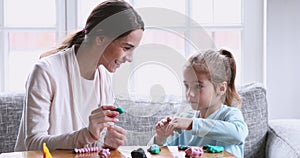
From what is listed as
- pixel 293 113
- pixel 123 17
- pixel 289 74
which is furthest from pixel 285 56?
pixel 123 17

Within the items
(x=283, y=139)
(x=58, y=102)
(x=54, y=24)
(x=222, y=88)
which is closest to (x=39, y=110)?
(x=58, y=102)

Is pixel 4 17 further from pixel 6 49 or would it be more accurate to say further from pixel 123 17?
pixel 123 17

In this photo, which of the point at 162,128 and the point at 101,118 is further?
the point at 162,128

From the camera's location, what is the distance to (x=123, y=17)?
1252 millimetres

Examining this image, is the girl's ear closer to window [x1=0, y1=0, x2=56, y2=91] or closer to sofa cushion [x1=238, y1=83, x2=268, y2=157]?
sofa cushion [x1=238, y1=83, x2=268, y2=157]

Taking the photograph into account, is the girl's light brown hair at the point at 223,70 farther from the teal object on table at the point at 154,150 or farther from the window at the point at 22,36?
the window at the point at 22,36

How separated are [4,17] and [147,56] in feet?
5.64

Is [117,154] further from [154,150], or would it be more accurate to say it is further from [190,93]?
[190,93]

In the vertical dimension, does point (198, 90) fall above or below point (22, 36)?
below

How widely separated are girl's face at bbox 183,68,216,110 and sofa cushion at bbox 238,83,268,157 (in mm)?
374

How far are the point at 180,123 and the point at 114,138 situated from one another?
0.20 meters

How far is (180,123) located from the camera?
1.53 m

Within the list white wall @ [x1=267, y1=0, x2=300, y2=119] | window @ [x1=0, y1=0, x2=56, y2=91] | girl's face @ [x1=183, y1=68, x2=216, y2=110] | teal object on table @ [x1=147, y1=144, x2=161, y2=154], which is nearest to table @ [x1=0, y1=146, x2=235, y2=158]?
teal object on table @ [x1=147, y1=144, x2=161, y2=154]

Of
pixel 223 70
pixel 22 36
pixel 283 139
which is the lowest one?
pixel 283 139
